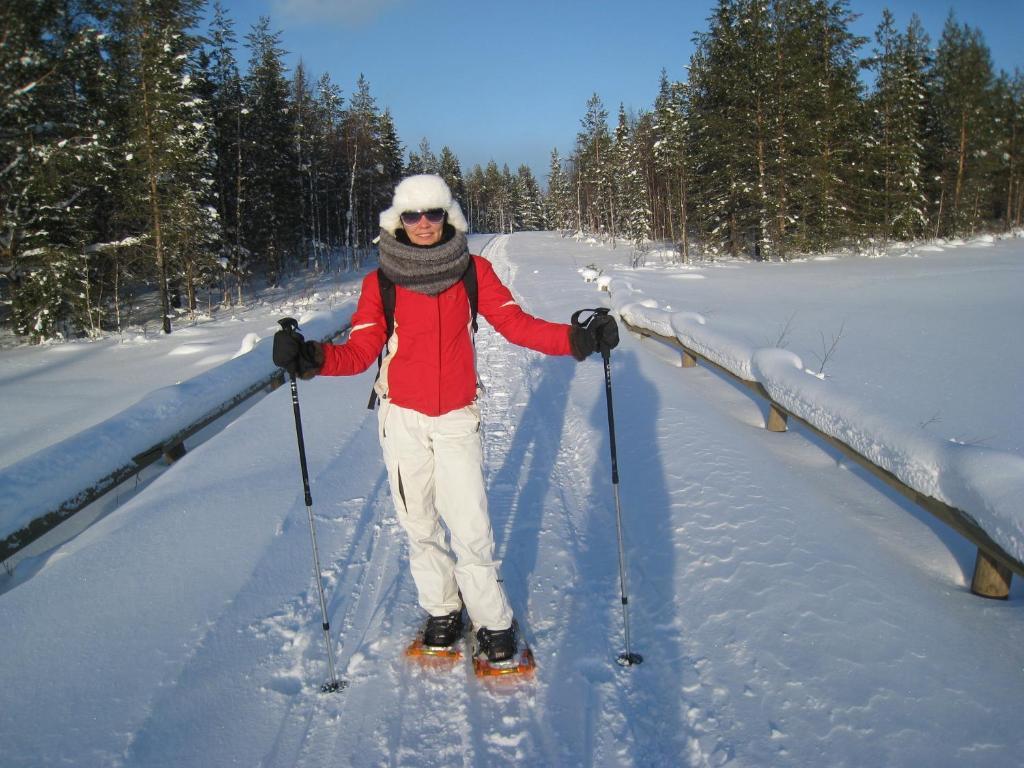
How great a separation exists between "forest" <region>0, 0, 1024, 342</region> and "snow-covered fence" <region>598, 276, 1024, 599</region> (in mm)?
18712

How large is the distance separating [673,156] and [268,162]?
21646 millimetres

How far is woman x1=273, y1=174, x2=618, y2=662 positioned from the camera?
8.88ft

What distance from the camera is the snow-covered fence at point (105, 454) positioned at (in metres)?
3.47

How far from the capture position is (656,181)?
143ft

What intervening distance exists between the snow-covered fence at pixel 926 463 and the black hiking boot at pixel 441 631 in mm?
2628

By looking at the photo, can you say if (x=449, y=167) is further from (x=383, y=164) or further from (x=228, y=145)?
(x=228, y=145)

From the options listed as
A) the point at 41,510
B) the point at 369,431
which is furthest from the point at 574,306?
the point at 41,510

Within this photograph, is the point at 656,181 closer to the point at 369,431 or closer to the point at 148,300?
the point at 148,300

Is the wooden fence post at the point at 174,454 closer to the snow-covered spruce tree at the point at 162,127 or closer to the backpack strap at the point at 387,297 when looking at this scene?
the backpack strap at the point at 387,297

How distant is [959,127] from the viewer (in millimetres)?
32000

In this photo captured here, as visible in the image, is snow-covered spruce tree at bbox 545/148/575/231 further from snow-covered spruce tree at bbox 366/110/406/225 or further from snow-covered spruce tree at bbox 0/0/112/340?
snow-covered spruce tree at bbox 0/0/112/340

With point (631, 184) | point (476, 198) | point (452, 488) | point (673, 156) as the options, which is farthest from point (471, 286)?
point (476, 198)

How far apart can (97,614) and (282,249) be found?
30430mm

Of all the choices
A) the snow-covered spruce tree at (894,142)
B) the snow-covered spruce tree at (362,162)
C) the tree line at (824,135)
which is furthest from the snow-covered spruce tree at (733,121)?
the snow-covered spruce tree at (362,162)
